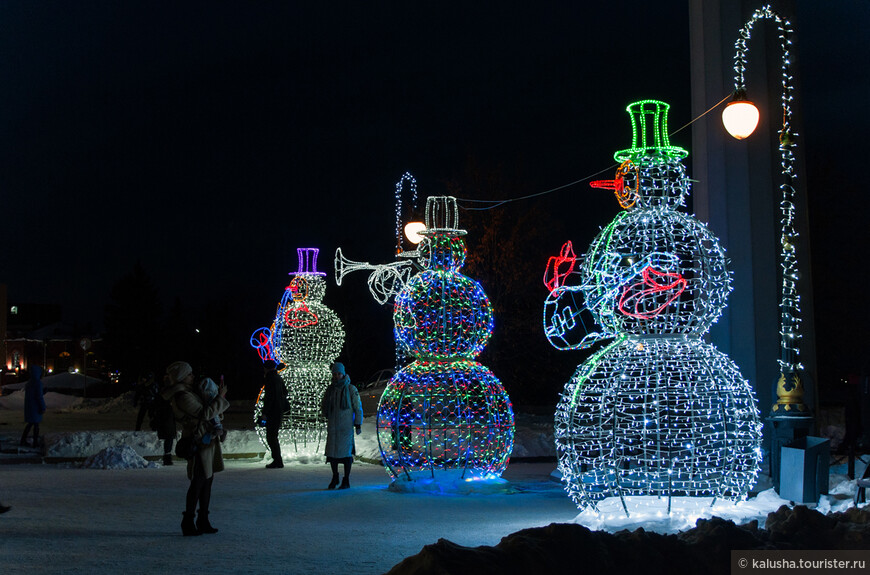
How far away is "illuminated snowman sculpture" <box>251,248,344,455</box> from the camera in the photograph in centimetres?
1440

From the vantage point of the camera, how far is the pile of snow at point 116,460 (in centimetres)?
1372

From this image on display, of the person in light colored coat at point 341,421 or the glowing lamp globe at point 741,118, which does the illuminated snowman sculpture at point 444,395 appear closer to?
the person in light colored coat at point 341,421

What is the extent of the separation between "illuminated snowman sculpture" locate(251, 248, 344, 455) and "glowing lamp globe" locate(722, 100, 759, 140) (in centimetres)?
809

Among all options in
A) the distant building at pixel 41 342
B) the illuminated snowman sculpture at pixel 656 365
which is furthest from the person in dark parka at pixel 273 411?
the distant building at pixel 41 342

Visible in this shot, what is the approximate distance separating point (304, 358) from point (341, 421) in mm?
3687

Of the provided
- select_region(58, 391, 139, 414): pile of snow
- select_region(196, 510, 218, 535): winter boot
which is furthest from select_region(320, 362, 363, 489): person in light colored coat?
select_region(58, 391, 139, 414): pile of snow

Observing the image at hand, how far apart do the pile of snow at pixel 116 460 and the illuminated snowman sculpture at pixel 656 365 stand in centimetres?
879

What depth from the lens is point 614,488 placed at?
6.96 meters

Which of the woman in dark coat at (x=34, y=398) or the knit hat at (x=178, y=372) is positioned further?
the woman in dark coat at (x=34, y=398)

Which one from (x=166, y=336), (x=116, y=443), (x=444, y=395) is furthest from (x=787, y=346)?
(x=166, y=336)

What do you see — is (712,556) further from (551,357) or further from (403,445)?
(551,357)

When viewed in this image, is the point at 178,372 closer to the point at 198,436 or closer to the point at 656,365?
the point at 198,436

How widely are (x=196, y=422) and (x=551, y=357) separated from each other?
18.3 metres

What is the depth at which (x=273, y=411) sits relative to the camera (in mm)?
13531
